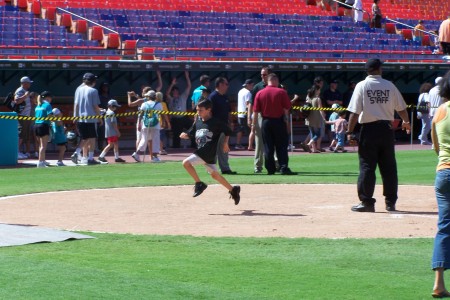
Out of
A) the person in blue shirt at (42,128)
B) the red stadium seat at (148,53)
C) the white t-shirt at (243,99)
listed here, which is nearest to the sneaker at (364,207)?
the person in blue shirt at (42,128)

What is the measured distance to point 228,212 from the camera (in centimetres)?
1261

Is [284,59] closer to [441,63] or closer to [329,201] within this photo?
[441,63]

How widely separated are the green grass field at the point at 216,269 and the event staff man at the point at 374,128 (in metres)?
2.54

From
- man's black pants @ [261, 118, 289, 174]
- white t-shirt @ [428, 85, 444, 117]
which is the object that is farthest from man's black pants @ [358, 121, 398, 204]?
white t-shirt @ [428, 85, 444, 117]

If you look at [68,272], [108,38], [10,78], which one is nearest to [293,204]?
[68,272]

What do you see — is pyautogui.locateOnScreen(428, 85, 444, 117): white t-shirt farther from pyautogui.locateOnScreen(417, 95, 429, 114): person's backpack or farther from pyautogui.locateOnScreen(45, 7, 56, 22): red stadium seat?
pyautogui.locateOnScreen(45, 7, 56, 22): red stadium seat

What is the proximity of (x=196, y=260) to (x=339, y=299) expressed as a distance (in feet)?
6.42

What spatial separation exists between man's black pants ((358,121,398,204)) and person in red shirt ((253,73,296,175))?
531 centimetres

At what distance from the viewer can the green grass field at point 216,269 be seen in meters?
7.20

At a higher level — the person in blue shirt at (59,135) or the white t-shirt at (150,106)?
the white t-shirt at (150,106)

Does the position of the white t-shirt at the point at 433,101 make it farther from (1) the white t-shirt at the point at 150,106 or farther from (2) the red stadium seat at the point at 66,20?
(2) the red stadium seat at the point at 66,20

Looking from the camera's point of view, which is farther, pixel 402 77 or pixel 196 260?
pixel 402 77

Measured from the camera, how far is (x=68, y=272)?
7945 millimetres

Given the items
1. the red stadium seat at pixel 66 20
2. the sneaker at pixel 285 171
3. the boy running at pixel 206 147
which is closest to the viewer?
the boy running at pixel 206 147
